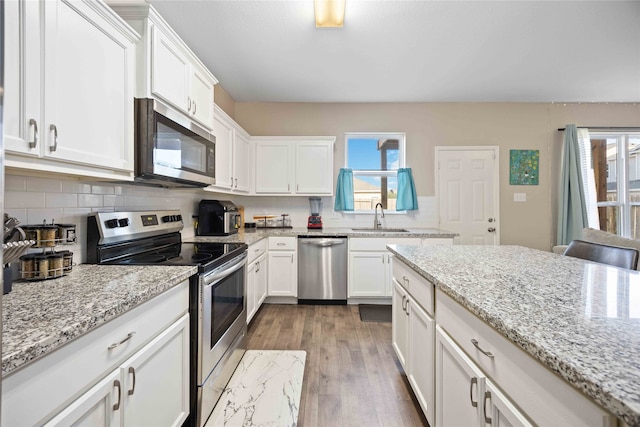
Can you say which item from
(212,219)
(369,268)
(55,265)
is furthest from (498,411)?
A: (212,219)

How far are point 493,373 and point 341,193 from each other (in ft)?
9.86

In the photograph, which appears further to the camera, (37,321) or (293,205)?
(293,205)

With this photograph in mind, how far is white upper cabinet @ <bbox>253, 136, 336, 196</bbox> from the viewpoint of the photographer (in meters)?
3.50

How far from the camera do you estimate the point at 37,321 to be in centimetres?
74

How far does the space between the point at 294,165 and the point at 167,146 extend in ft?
6.59

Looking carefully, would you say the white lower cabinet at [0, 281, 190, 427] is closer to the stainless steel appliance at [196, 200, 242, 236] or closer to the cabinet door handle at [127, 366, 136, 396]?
the cabinet door handle at [127, 366, 136, 396]

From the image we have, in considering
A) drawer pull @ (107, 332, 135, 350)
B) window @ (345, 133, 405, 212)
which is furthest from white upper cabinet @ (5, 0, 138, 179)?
window @ (345, 133, 405, 212)

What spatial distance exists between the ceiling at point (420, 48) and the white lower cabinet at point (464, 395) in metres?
2.25

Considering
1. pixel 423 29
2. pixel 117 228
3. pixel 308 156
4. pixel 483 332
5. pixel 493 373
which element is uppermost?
pixel 423 29

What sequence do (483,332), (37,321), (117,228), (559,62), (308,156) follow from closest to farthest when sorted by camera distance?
(37,321) → (483,332) → (117,228) → (559,62) → (308,156)

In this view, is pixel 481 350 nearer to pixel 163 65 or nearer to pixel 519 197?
pixel 163 65

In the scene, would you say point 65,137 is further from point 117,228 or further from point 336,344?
point 336,344

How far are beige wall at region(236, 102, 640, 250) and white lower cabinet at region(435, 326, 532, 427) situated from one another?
9.85 ft

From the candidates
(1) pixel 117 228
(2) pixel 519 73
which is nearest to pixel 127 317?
(1) pixel 117 228
